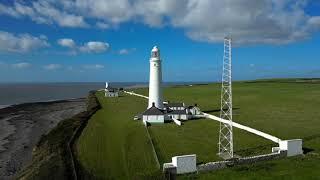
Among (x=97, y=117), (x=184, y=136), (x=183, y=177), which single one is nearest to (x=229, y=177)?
(x=183, y=177)

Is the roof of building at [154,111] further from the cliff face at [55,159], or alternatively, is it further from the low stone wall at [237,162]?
the low stone wall at [237,162]

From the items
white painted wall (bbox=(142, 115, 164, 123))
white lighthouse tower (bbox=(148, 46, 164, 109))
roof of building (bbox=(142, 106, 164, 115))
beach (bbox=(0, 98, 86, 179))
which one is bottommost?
beach (bbox=(0, 98, 86, 179))

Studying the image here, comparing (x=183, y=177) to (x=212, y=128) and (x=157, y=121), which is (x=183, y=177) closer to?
(x=212, y=128)

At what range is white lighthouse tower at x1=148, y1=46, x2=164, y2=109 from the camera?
51250mm

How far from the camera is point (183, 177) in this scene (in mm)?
24844

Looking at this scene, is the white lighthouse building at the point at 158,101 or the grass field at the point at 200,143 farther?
the white lighthouse building at the point at 158,101

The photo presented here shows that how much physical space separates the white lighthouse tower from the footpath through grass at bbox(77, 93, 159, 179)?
4.31 m

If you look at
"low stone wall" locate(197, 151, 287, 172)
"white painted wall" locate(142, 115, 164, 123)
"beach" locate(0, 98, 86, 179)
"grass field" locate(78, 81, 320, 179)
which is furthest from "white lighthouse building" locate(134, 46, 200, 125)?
"low stone wall" locate(197, 151, 287, 172)

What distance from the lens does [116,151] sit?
32.8 metres

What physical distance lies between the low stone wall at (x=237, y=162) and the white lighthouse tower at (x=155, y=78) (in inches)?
972

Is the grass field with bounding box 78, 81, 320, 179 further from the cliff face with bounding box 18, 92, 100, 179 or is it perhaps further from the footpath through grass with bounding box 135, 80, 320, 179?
the cliff face with bounding box 18, 92, 100, 179

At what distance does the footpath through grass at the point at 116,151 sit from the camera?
1041 inches

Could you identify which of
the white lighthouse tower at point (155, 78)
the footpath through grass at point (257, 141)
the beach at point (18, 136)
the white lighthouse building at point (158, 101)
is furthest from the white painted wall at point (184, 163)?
the white lighthouse tower at point (155, 78)

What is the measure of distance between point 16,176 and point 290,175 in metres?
19.1
